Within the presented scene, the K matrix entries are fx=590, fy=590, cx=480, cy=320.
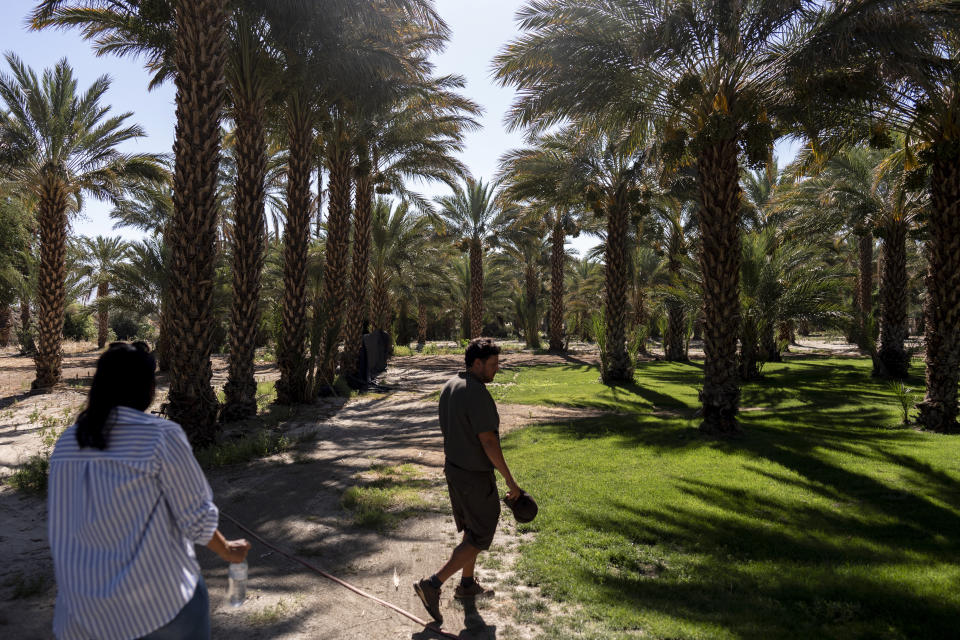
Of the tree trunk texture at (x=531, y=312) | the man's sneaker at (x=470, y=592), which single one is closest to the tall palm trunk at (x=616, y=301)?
the man's sneaker at (x=470, y=592)

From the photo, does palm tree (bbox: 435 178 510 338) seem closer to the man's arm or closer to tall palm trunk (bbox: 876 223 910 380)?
tall palm trunk (bbox: 876 223 910 380)

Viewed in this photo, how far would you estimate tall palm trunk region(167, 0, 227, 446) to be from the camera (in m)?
8.54

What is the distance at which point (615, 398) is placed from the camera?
571 inches

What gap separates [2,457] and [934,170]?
15.4 meters

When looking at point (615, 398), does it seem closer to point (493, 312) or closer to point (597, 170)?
point (597, 170)

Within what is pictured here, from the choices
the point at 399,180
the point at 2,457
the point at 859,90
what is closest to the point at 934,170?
the point at 859,90

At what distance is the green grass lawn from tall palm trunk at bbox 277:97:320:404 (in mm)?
5463

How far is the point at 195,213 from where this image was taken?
8602 mm

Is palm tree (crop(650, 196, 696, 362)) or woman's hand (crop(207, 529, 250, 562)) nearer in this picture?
woman's hand (crop(207, 529, 250, 562))

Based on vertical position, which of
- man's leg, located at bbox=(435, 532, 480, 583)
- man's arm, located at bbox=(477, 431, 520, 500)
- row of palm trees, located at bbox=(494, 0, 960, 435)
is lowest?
man's leg, located at bbox=(435, 532, 480, 583)

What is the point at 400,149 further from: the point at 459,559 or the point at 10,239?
the point at 459,559

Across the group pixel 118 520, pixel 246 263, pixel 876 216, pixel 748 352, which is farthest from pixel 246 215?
pixel 876 216

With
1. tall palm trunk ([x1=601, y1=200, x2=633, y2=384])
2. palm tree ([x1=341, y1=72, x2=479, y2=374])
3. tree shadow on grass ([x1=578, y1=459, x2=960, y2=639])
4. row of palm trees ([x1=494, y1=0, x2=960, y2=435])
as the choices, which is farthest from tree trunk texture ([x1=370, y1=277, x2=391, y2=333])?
tree shadow on grass ([x1=578, y1=459, x2=960, y2=639])

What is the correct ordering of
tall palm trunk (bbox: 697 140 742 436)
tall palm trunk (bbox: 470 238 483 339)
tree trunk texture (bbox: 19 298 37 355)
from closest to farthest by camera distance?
tall palm trunk (bbox: 697 140 742 436) < tree trunk texture (bbox: 19 298 37 355) < tall palm trunk (bbox: 470 238 483 339)
